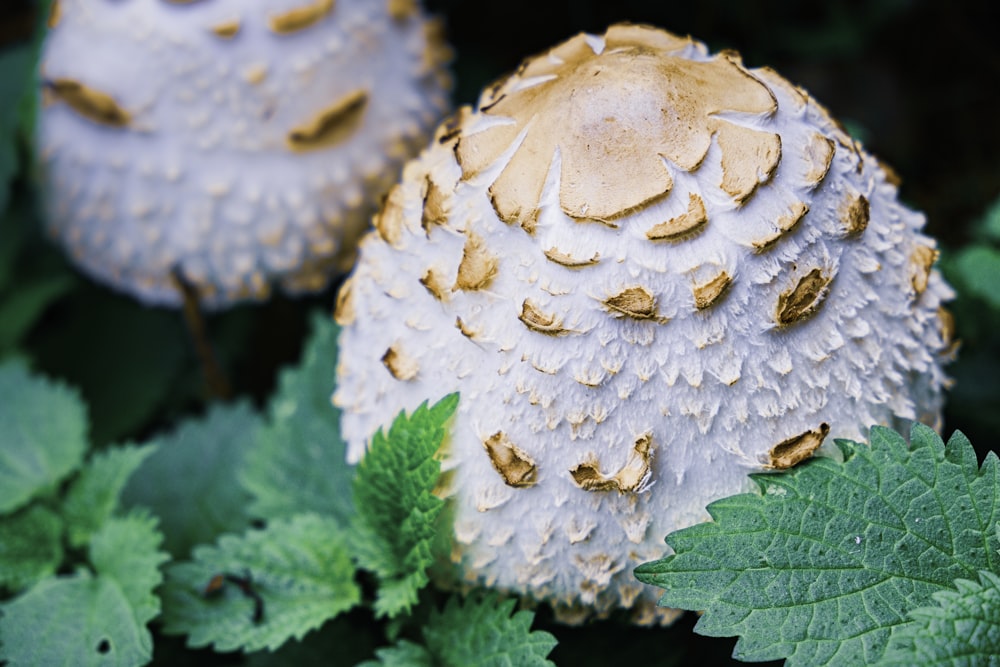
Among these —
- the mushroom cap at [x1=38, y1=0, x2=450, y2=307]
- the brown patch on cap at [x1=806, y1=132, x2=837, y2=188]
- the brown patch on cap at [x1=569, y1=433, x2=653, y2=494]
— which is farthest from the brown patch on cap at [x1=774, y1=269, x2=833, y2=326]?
the mushroom cap at [x1=38, y1=0, x2=450, y2=307]

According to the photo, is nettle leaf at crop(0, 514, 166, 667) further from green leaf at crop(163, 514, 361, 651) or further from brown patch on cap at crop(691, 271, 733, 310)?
brown patch on cap at crop(691, 271, 733, 310)

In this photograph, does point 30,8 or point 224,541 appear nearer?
point 224,541

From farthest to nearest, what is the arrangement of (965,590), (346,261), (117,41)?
(346,261)
(117,41)
(965,590)

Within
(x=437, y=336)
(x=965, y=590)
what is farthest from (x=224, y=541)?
(x=965, y=590)

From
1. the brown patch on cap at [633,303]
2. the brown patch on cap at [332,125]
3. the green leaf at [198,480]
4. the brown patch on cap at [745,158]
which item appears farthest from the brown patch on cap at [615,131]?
the green leaf at [198,480]

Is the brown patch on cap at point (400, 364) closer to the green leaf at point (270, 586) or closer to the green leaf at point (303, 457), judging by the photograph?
the green leaf at point (270, 586)

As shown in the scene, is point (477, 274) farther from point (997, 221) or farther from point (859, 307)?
point (997, 221)
